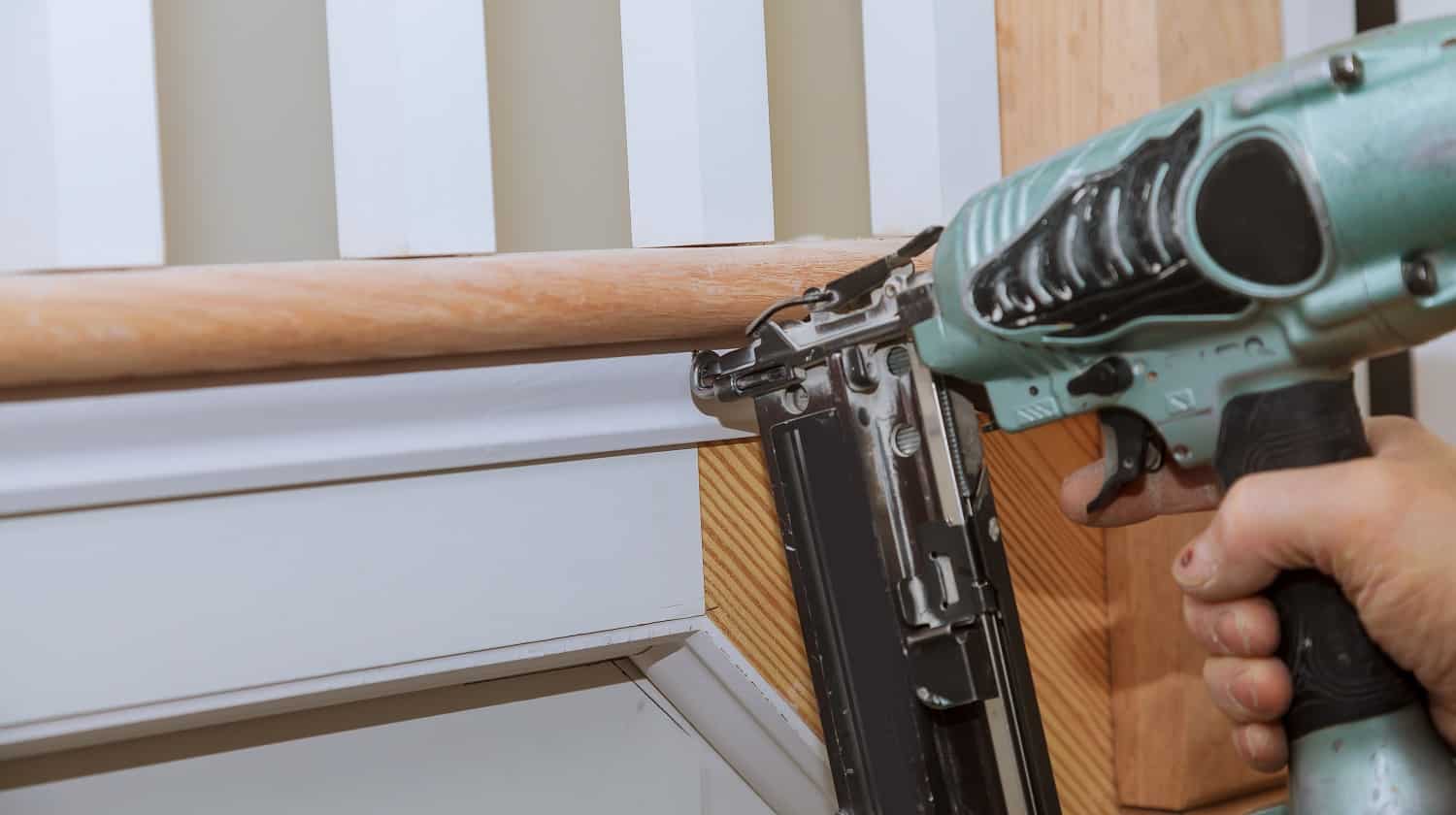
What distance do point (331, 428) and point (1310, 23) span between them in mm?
640

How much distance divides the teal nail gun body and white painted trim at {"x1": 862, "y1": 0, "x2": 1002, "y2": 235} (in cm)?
16

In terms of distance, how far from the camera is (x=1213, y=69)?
0.65 m

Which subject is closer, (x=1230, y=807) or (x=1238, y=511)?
(x=1238, y=511)

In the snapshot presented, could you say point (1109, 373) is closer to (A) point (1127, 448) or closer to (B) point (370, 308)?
(A) point (1127, 448)

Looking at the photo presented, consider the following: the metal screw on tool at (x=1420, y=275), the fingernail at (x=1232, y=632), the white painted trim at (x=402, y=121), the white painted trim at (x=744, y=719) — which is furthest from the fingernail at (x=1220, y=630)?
the white painted trim at (x=402, y=121)

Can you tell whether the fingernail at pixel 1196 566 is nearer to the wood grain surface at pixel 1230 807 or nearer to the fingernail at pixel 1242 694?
the fingernail at pixel 1242 694

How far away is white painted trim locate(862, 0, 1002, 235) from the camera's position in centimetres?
66

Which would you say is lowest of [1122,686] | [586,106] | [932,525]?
[1122,686]

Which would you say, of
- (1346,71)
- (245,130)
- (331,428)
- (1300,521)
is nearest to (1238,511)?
(1300,521)

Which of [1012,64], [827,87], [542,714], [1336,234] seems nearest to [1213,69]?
[1012,64]

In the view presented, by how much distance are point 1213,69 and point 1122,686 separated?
1.28 ft

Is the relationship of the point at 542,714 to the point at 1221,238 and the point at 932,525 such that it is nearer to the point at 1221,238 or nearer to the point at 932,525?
the point at 932,525

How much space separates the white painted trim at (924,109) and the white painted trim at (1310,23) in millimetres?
192

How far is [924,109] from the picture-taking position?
66 cm
